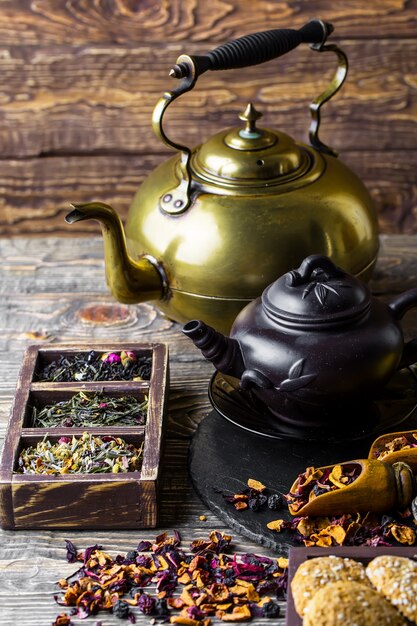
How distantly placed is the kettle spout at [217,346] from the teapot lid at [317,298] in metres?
0.07

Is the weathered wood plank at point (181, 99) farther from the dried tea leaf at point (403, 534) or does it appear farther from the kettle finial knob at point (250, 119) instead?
the dried tea leaf at point (403, 534)

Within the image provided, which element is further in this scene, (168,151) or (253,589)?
(168,151)

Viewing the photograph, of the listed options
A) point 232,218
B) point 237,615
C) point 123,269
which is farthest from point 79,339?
point 237,615

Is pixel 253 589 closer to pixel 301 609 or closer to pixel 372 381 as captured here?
pixel 301 609

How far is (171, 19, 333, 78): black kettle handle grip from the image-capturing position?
1.35 meters

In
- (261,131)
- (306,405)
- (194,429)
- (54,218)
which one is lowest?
(54,218)

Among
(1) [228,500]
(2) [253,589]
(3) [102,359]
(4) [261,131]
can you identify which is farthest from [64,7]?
(2) [253,589]

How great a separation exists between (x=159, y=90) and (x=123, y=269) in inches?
30.3

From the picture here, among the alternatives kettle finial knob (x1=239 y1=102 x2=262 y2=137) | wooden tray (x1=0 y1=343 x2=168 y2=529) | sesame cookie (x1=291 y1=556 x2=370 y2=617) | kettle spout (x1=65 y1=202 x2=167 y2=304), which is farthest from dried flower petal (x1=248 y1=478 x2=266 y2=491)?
kettle finial knob (x1=239 y1=102 x2=262 y2=137)

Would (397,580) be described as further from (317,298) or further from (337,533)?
(317,298)

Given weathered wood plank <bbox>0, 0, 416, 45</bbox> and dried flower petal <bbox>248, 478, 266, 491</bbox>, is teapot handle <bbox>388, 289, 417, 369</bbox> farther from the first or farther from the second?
weathered wood plank <bbox>0, 0, 416, 45</bbox>

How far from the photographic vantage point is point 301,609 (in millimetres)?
896

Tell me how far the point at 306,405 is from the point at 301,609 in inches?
13.1

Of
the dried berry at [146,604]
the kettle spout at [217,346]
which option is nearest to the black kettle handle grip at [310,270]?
the kettle spout at [217,346]
